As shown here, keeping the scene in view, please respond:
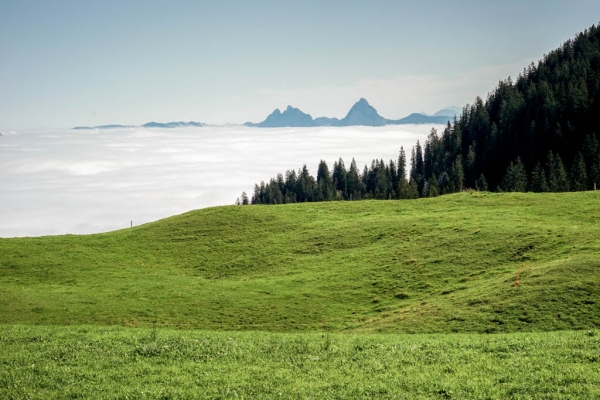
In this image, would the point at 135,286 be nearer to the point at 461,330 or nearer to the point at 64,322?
the point at 64,322

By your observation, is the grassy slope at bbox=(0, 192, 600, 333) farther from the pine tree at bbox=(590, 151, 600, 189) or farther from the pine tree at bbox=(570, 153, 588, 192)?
the pine tree at bbox=(590, 151, 600, 189)

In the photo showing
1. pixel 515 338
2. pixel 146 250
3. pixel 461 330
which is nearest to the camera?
pixel 515 338

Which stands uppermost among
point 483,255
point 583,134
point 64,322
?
point 583,134

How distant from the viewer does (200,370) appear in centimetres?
1923

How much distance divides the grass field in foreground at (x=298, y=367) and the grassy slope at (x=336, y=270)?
9.80 m

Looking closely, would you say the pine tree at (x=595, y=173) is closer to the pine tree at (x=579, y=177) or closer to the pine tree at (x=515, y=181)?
the pine tree at (x=579, y=177)

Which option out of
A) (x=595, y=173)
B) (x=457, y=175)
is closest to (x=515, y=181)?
(x=595, y=173)

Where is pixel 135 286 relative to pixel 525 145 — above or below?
below

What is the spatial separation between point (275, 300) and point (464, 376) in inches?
1002

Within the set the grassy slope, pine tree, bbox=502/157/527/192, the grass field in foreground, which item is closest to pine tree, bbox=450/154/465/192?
pine tree, bbox=502/157/527/192

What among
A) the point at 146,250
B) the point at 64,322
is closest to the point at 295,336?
the point at 64,322

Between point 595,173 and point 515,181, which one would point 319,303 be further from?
point 595,173

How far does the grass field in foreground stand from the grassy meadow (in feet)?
0.28

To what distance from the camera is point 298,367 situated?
19641 mm
